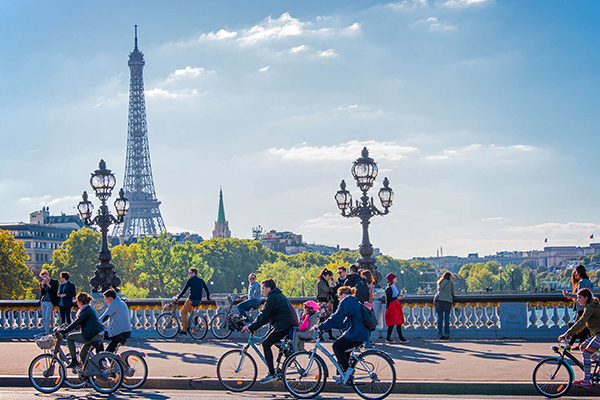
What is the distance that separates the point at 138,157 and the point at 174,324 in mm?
119124

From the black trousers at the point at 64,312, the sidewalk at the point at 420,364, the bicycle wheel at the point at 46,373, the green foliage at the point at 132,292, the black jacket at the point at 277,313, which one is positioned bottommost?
the green foliage at the point at 132,292

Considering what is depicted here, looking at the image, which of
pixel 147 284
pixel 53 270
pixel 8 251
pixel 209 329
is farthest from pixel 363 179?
pixel 147 284

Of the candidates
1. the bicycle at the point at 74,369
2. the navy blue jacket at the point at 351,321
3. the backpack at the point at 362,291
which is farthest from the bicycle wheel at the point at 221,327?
the navy blue jacket at the point at 351,321

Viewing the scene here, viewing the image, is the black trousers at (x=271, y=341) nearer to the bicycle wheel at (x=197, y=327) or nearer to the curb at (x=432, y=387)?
the curb at (x=432, y=387)

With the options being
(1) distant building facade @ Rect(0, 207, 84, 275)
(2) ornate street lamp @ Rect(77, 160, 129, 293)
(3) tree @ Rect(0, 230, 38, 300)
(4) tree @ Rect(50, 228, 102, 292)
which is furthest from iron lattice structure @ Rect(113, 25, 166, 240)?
(2) ornate street lamp @ Rect(77, 160, 129, 293)

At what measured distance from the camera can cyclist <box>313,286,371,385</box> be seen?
1193 cm

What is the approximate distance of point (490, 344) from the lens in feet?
61.0

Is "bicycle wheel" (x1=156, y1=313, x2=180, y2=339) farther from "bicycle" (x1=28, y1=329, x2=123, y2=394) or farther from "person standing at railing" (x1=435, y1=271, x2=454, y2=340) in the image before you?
"bicycle" (x1=28, y1=329, x2=123, y2=394)

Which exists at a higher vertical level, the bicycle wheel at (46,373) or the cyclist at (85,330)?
the cyclist at (85,330)

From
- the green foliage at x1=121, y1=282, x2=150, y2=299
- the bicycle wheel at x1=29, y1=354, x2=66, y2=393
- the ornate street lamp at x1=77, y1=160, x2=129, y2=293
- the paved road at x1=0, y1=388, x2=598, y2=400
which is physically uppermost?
the ornate street lamp at x1=77, y1=160, x2=129, y2=293

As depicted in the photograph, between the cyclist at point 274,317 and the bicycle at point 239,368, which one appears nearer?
the cyclist at point 274,317

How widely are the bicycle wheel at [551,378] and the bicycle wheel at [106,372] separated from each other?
7.13m

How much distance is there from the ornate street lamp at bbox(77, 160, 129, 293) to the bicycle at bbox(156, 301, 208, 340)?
2.36 meters

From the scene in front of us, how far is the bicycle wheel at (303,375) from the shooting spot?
1225 centimetres
